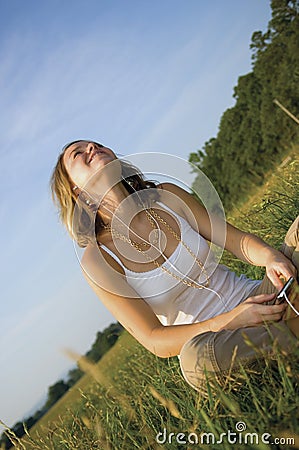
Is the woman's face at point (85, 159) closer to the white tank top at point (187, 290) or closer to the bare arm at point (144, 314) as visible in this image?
the bare arm at point (144, 314)

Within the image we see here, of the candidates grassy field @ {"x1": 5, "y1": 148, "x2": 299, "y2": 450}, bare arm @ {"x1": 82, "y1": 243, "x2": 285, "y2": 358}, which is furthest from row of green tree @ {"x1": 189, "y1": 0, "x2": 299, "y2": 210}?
grassy field @ {"x1": 5, "y1": 148, "x2": 299, "y2": 450}

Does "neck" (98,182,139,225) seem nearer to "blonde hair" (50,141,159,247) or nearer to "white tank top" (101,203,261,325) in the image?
"blonde hair" (50,141,159,247)

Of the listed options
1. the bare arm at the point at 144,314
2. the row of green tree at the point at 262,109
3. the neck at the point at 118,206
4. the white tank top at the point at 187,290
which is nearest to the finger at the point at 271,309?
the bare arm at the point at 144,314

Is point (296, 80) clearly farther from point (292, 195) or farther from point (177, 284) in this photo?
point (177, 284)

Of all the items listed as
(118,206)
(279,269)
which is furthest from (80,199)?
(279,269)

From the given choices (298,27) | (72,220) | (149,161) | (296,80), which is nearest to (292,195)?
(149,161)

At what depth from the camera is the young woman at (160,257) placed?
7.74 feet

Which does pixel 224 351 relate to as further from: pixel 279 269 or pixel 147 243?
pixel 147 243

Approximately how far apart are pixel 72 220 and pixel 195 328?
3.69 feet

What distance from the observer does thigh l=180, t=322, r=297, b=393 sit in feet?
6.63

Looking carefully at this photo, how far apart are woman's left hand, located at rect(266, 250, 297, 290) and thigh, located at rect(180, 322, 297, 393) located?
0.33m

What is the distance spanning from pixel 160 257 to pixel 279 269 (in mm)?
705

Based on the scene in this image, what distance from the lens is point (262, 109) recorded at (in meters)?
25.2

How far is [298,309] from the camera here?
7.19 feet
